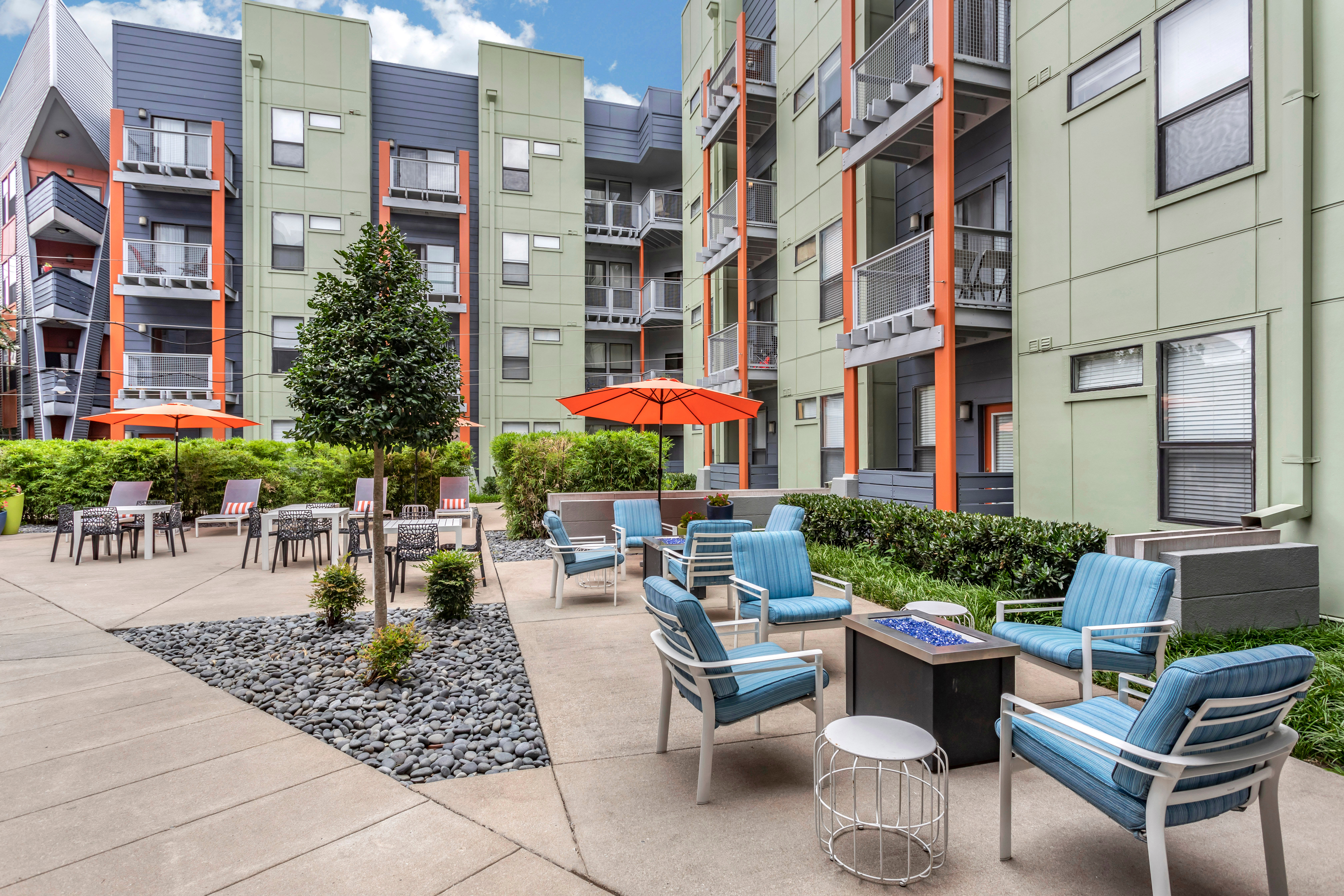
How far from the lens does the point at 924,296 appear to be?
9938mm

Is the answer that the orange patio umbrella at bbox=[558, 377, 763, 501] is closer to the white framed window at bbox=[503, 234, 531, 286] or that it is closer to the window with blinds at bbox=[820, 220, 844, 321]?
the window with blinds at bbox=[820, 220, 844, 321]

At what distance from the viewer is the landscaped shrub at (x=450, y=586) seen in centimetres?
673

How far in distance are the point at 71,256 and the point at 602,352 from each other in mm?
18350

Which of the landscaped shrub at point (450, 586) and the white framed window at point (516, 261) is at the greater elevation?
the white framed window at point (516, 261)

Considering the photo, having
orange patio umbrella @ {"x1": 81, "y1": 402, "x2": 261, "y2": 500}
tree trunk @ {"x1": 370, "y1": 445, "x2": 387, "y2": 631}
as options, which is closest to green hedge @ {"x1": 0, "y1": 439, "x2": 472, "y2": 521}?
orange patio umbrella @ {"x1": 81, "y1": 402, "x2": 261, "y2": 500}

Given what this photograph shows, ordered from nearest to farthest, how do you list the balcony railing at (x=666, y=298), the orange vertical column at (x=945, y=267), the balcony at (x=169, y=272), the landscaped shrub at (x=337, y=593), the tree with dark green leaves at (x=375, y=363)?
the tree with dark green leaves at (x=375, y=363), the landscaped shrub at (x=337, y=593), the orange vertical column at (x=945, y=267), the balcony at (x=169, y=272), the balcony railing at (x=666, y=298)

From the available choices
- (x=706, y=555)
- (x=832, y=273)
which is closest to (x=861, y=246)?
(x=832, y=273)

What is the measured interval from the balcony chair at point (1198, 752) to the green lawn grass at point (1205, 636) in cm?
169

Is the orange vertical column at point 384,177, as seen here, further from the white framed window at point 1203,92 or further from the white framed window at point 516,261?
the white framed window at point 1203,92

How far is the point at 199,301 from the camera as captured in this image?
19469 millimetres

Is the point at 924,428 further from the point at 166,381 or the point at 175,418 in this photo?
the point at 166,381

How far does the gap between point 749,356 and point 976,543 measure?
9.61m

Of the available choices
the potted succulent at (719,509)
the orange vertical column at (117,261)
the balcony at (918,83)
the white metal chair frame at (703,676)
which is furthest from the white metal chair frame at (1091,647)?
the orange vertical column at (117,261)

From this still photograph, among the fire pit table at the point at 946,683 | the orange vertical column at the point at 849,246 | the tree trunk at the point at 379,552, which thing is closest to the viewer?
the fire pit table at the point at 946,683
